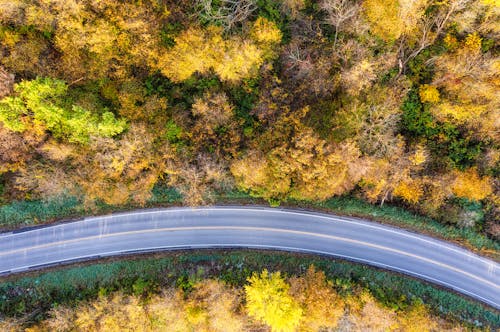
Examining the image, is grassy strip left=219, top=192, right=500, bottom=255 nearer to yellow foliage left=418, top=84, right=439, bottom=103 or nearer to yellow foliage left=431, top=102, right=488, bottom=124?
yellow foliage left=431, top=102, right=488, bottom=124

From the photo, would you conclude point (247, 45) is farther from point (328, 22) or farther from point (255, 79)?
point (328, 22)

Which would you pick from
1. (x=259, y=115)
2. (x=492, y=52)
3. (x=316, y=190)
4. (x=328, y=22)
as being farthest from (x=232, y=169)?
(x=492, y=52)

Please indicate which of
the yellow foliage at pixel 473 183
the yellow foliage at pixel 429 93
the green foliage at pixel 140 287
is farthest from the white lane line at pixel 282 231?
the yellow foliage at pixel 429 93

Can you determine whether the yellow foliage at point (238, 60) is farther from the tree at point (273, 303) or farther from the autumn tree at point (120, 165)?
the tree at point (273, 303)

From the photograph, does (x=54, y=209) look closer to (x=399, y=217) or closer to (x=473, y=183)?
(x=399, y=217)

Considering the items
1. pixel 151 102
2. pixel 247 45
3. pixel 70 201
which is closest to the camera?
pixel 247 45

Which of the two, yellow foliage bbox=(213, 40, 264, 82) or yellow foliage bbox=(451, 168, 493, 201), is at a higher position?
yellow foliage bbox=(213, 40, 264, 82)

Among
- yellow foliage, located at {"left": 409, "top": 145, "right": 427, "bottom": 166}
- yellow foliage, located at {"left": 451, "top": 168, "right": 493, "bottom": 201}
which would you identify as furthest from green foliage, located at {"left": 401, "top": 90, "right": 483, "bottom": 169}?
yellow foliage, located at {"left": 409, "top": 145, "right": 427, "bottom": 166}
